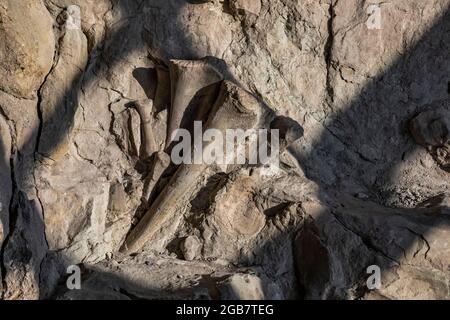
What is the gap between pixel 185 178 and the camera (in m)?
2.08

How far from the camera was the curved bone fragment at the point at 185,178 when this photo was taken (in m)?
2.06

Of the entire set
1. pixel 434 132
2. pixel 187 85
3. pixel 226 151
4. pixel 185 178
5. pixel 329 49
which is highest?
pixel 329 49

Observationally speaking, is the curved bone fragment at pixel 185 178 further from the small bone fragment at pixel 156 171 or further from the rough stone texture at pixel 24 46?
the rough stone texture at pixel 24 46

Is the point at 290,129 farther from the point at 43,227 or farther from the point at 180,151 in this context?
the point at 43,227

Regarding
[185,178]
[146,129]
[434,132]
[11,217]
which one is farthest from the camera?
[434,132]

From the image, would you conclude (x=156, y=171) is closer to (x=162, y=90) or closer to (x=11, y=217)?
(x=162, y=90)

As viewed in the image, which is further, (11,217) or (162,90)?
(162,90)

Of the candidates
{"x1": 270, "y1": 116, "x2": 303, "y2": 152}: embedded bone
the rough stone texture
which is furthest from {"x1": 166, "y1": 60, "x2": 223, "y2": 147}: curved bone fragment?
the rough stone texture

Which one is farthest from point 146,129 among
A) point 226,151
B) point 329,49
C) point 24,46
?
point 329,49

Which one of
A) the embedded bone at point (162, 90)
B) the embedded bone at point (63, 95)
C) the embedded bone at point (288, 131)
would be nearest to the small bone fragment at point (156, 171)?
the embedded bone at point (162, 90)

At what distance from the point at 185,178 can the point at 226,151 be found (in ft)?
0.59

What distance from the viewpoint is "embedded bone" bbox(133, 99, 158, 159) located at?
2.20 metres

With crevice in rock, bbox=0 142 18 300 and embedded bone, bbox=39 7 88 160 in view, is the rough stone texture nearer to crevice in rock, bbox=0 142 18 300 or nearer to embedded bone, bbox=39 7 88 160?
embedded bone, bbox=39 7 88 160
